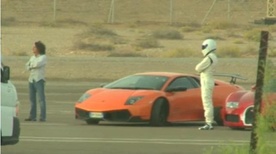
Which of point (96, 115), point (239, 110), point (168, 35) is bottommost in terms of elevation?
point (96, 115)

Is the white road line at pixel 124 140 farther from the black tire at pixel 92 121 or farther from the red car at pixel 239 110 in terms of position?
the black tire at pixel 92 121

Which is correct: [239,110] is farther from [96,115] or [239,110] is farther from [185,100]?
[96,115]

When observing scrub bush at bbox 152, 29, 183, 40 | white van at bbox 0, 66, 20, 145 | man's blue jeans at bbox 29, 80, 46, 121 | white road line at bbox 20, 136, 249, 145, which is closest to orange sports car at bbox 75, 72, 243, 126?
man's blue jeans at bbox 29, 80, 46, 121

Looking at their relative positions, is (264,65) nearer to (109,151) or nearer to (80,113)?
(109,151)

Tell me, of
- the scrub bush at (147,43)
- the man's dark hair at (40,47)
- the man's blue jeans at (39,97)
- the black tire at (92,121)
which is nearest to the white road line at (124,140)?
the black tire at (92,121)

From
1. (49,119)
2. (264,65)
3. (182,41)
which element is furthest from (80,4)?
(264,65)

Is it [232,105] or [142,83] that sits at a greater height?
[142,83]

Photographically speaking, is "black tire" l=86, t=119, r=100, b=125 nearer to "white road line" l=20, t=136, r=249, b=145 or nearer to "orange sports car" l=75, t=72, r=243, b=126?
"orange sports car" l=75, t=72, r=243, b=126

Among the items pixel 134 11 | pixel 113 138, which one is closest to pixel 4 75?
pixel 113 138

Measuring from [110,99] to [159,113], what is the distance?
1.09 m

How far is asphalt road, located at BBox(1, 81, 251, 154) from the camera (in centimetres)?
1666

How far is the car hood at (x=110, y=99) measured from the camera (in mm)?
22203

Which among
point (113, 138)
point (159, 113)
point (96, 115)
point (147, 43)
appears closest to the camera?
point (113, 138)

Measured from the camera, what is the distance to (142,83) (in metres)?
23.2
